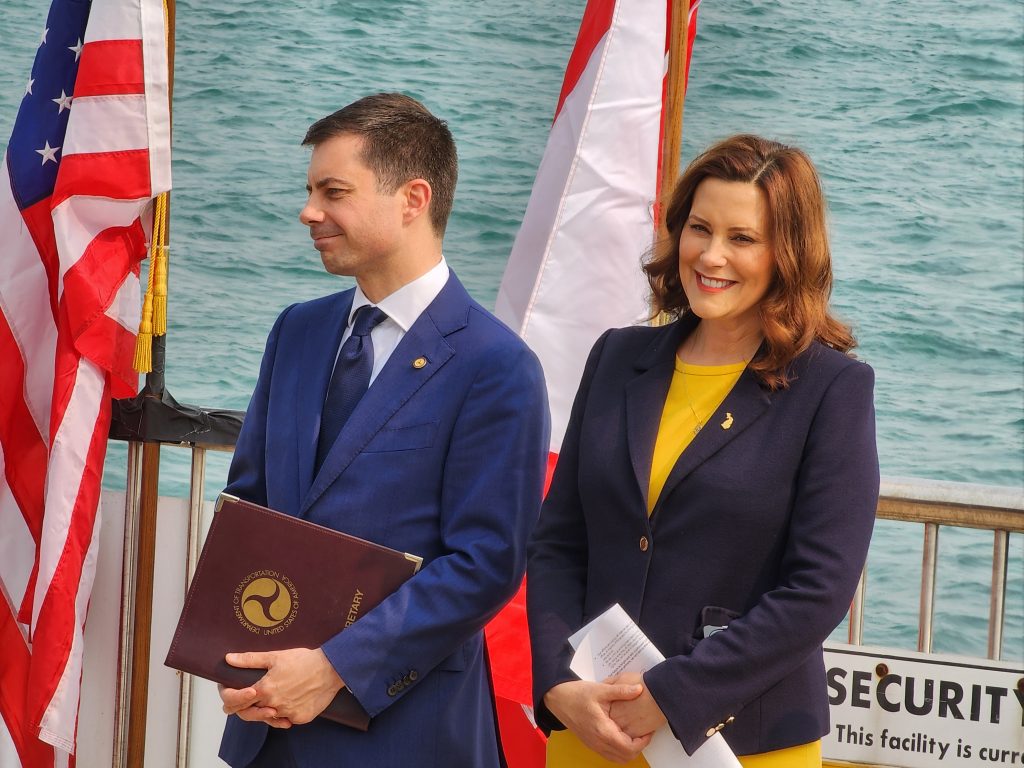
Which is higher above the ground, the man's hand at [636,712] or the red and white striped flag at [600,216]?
the red and white striped flag at [600,216]

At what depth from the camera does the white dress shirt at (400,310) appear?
1.73 metres

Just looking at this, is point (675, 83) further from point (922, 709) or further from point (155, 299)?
point (922, 709)

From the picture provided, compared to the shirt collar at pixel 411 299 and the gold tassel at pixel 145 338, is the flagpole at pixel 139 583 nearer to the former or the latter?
the gold tassel at pixel 145 338

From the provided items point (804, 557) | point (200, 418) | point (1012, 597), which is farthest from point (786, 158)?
point (1012, 597)

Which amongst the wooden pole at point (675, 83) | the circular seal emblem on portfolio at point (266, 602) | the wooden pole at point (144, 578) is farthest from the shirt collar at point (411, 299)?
the wooden pole at point (144, 578)

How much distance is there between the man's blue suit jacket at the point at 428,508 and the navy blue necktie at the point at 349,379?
20mm

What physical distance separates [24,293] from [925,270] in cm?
220

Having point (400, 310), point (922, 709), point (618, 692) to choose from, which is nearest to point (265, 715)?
point (618, 692)

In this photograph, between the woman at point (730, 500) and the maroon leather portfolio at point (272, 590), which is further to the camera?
the maroon leather portfolio at point (272, 590)

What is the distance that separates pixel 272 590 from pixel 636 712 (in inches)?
19.6

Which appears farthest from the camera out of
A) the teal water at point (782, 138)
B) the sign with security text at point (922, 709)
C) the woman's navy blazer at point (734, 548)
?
the teal water at point (782, 138)

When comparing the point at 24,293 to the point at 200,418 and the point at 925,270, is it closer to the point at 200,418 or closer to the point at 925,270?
the point at 200,418

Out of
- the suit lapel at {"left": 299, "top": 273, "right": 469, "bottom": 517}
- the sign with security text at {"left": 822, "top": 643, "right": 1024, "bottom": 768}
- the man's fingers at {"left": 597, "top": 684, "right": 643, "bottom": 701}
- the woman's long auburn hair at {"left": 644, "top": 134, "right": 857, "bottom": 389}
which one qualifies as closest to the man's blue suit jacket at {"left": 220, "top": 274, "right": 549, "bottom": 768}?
the suit lapel at {"left": 299, "top": 273, "right": 469, "bottom": 517}

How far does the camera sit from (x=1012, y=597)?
10.1ft
